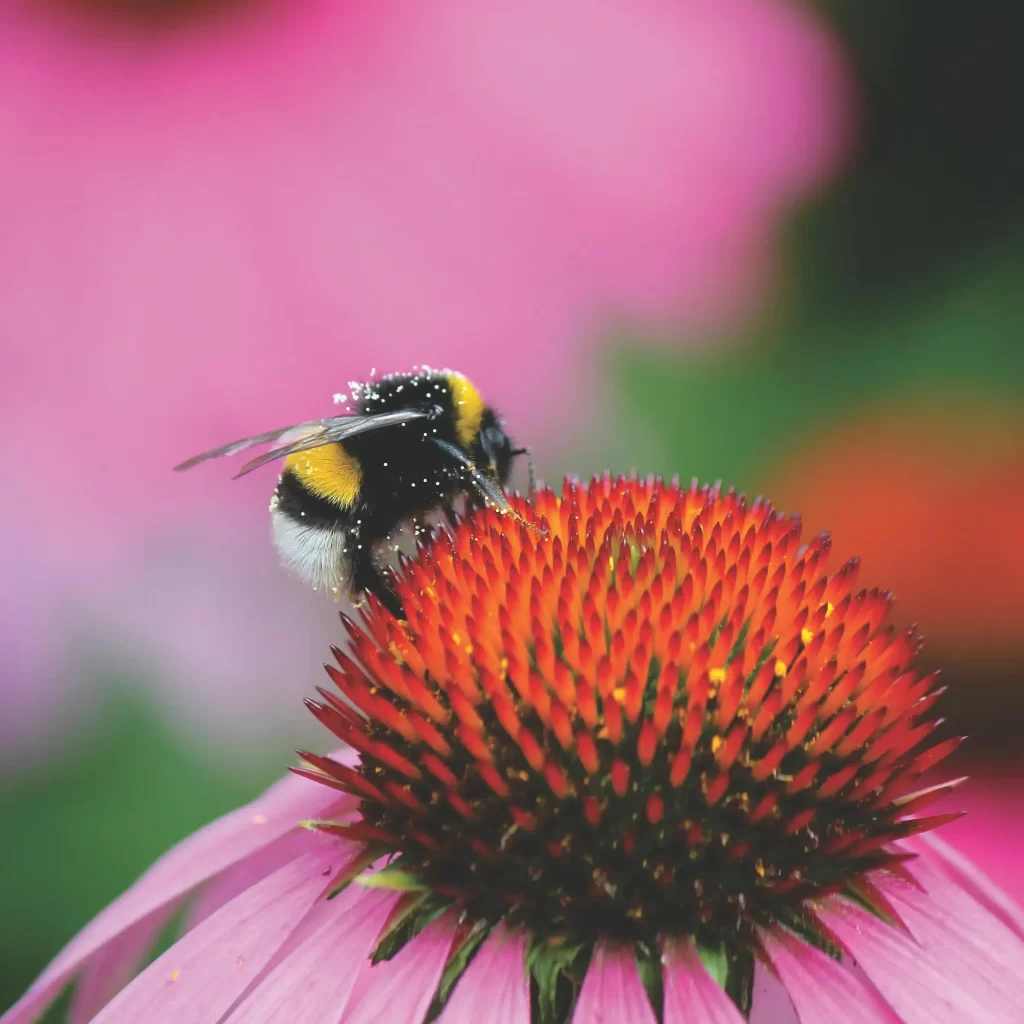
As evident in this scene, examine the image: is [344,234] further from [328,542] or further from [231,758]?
[328,542]

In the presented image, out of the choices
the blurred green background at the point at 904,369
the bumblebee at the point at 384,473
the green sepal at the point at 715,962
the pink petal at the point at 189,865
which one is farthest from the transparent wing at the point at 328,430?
the blurred green background at the point at 904,369

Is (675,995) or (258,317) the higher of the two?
(258,317)

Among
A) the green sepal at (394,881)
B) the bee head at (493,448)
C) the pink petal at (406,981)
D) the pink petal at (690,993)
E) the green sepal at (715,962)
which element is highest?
the bee head at (493,448)

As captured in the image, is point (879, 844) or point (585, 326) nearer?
point (879, 844)

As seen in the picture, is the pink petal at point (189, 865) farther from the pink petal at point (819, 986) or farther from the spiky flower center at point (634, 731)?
the pink petal at point (819, 986)

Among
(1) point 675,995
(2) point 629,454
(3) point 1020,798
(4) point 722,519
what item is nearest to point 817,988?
(1) point 675,995

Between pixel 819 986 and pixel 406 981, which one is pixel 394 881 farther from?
pixel 819 986

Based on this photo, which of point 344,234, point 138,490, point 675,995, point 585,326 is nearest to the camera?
point 675,995

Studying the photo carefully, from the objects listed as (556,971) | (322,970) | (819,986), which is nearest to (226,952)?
(322,970)
